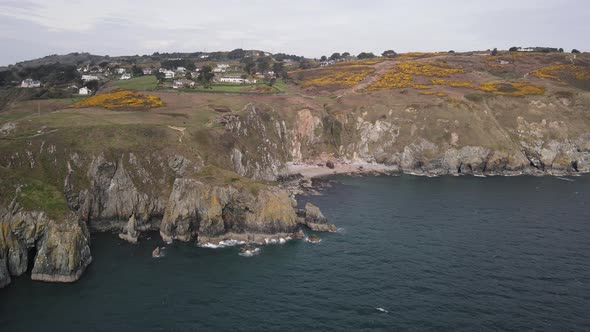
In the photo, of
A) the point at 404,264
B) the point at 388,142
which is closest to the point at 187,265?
the point at 404,264

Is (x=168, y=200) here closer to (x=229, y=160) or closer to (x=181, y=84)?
(x=229, y=160)

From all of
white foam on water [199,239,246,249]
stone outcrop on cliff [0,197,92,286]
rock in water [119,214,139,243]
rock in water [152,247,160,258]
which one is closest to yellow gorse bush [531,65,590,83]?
white foam on water [199,239,246,249]

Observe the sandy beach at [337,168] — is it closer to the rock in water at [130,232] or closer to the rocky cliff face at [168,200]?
the rocky cliff face at [168,200]

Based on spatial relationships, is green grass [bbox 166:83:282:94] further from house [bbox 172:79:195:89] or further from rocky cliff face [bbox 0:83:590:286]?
rocky cliff face [bbox 0:83:590:286]

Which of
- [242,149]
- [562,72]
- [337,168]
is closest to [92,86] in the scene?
[242,149]

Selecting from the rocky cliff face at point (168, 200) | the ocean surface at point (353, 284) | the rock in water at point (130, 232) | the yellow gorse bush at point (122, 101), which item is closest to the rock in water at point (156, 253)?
the ocean surface at point (353, 284)
